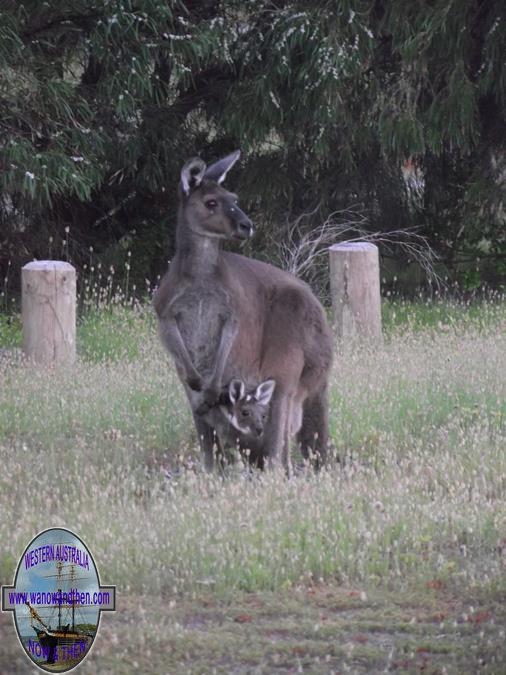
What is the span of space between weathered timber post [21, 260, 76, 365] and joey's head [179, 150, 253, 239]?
12.6 feet

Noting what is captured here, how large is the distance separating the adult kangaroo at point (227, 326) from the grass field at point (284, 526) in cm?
44

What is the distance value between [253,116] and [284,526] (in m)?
8.64

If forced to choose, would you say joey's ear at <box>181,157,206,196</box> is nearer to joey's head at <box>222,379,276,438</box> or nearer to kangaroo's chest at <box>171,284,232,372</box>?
kangaroo's chest at <box>171,284,232,372</box>

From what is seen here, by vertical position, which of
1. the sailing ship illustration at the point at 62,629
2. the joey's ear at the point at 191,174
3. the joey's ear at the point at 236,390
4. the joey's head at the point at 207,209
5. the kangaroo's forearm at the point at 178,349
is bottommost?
the sailing ship illustration at the point at 62,629

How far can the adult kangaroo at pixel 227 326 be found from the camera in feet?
24.9

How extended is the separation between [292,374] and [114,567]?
2.24m

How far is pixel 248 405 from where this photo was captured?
7.52 meters

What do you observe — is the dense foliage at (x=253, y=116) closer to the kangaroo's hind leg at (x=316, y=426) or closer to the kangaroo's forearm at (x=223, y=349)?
the kangaroo's forearm at (x=223, y=349)

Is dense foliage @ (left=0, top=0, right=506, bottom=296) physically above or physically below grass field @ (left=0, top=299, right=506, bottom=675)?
above

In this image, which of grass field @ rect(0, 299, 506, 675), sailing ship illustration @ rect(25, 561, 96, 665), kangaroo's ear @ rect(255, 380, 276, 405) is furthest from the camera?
kangaroo's ear @ rect(255, 380, 276, 405)

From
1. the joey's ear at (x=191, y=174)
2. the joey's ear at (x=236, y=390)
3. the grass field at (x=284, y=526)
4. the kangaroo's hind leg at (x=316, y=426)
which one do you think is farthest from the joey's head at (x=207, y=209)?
the grass field at (x=284, y=526)

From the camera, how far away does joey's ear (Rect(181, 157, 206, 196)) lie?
7699 mm

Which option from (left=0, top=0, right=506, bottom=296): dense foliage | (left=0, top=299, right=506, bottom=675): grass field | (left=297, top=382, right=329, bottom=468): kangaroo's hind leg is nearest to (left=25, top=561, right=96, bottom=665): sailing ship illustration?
(left=0, top=299, right=506, bottom=675): grass field

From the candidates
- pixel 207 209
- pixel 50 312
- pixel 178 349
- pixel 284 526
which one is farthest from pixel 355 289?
pixel 284 526
